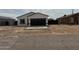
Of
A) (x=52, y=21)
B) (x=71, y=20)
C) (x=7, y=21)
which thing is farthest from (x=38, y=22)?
(x=71, y=20)

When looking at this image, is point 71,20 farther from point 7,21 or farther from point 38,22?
point 7,21

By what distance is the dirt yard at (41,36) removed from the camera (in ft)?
24.7

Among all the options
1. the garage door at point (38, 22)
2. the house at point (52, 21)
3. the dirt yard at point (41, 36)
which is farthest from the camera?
the dirt yard at point (41, 36)

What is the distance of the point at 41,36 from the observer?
25.6 feet

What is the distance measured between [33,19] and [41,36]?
2.87ft

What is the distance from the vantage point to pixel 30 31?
769 cm

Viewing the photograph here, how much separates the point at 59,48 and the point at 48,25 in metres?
1.10

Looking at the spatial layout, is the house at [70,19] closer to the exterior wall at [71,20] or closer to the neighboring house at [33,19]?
the exterior wall at [71,20]

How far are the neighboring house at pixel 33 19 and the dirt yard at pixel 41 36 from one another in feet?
0.87

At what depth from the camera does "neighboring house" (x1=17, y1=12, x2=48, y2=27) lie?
7.42 m

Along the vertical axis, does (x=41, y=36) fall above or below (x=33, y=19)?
below

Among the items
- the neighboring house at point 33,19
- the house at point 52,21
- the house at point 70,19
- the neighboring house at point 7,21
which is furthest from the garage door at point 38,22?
the neighboring house at point 7,21
